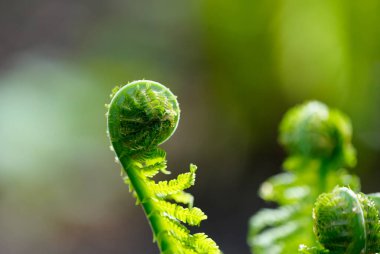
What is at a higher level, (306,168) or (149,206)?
(306,168)

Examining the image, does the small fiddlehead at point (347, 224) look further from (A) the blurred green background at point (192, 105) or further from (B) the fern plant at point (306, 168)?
(A) the blurred green background at point (192, 105)

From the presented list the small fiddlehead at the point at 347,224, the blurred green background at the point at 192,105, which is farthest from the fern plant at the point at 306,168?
the blurred green background at the point at 192,105

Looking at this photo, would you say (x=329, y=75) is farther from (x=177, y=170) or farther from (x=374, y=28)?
(x=177, y=170)

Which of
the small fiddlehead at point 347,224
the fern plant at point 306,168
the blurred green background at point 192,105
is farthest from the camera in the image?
the blurred green background at point 192,105

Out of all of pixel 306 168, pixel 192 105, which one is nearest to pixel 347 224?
pixel 306 168

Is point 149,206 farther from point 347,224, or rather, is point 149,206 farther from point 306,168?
point 306,168

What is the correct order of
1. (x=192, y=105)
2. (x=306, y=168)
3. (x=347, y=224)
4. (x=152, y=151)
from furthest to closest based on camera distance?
(x=192, y=105), (x=306, y=168), (x=152, y=151), (x=347, y=224)

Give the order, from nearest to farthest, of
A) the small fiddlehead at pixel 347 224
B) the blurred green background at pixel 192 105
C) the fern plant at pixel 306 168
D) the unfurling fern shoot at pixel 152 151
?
the small fiddlehead at pixel 347 224, the unfurling fern shoot at pixel 152 151, the fern plant at pixel 306 168, the blurred green background at pixel 192 105
